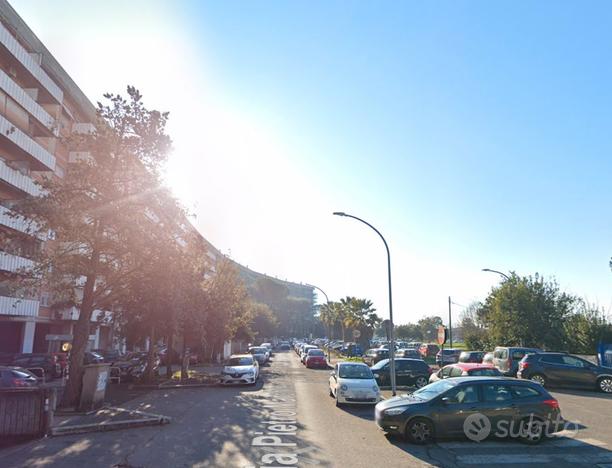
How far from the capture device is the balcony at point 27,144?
31.7 m

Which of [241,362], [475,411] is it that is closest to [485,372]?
[475,411]

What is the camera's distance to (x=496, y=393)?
10.9m

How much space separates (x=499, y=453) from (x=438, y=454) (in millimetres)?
1200

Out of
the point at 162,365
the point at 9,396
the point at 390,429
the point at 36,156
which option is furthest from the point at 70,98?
the point at 390,429

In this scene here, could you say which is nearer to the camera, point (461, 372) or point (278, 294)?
point (461, 372)

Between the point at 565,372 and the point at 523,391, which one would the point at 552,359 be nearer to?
the point at 565,372

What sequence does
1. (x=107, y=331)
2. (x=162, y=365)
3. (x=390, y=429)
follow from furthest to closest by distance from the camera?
(x=107, y=331), (x=162, y=365), (x=390, y=429)

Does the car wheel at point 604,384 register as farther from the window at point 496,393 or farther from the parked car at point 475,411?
the window at point 496,393

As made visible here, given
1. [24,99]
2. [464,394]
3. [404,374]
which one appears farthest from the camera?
[24,99]

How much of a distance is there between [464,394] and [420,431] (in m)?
1.27

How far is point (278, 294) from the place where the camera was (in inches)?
6004

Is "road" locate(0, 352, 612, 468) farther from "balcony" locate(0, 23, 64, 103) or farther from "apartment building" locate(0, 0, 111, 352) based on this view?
"balcony" locate(0, 23, 64, 103)

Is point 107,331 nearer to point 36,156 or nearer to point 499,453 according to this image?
point 36,156

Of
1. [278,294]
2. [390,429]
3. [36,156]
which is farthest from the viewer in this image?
[278,294]
